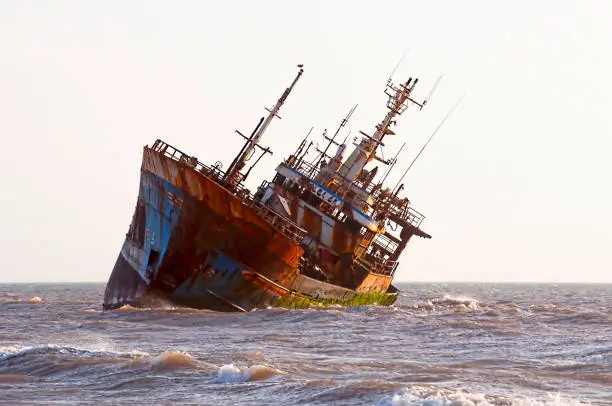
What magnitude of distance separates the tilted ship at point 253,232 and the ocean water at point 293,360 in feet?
3.48

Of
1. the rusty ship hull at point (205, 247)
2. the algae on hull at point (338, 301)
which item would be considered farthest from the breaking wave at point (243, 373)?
the algae on hull at point (338, 301)

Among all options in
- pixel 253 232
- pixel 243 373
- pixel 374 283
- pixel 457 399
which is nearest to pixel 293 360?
pixel 243 373

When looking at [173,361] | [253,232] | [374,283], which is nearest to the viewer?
[173,361]

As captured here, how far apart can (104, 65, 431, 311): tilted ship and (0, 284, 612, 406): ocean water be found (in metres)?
1.06

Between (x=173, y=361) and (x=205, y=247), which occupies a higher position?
(x=205, y=247)

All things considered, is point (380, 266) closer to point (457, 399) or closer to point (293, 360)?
point (293, 360)

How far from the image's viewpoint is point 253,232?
29.8 m

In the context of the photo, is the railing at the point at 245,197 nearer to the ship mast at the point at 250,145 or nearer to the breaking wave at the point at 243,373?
the ship mast at the point at 250,145

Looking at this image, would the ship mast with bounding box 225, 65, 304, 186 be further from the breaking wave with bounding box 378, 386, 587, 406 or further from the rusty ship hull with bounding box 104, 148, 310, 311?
the breaking wave with bounding box 378, 386, 587, 406

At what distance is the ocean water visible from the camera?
15141 mm

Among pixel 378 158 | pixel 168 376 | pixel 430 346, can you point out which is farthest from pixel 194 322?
pixel 378 158

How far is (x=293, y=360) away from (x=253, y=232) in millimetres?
10403

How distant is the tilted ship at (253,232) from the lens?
29.7 metres

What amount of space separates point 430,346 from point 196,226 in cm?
930
